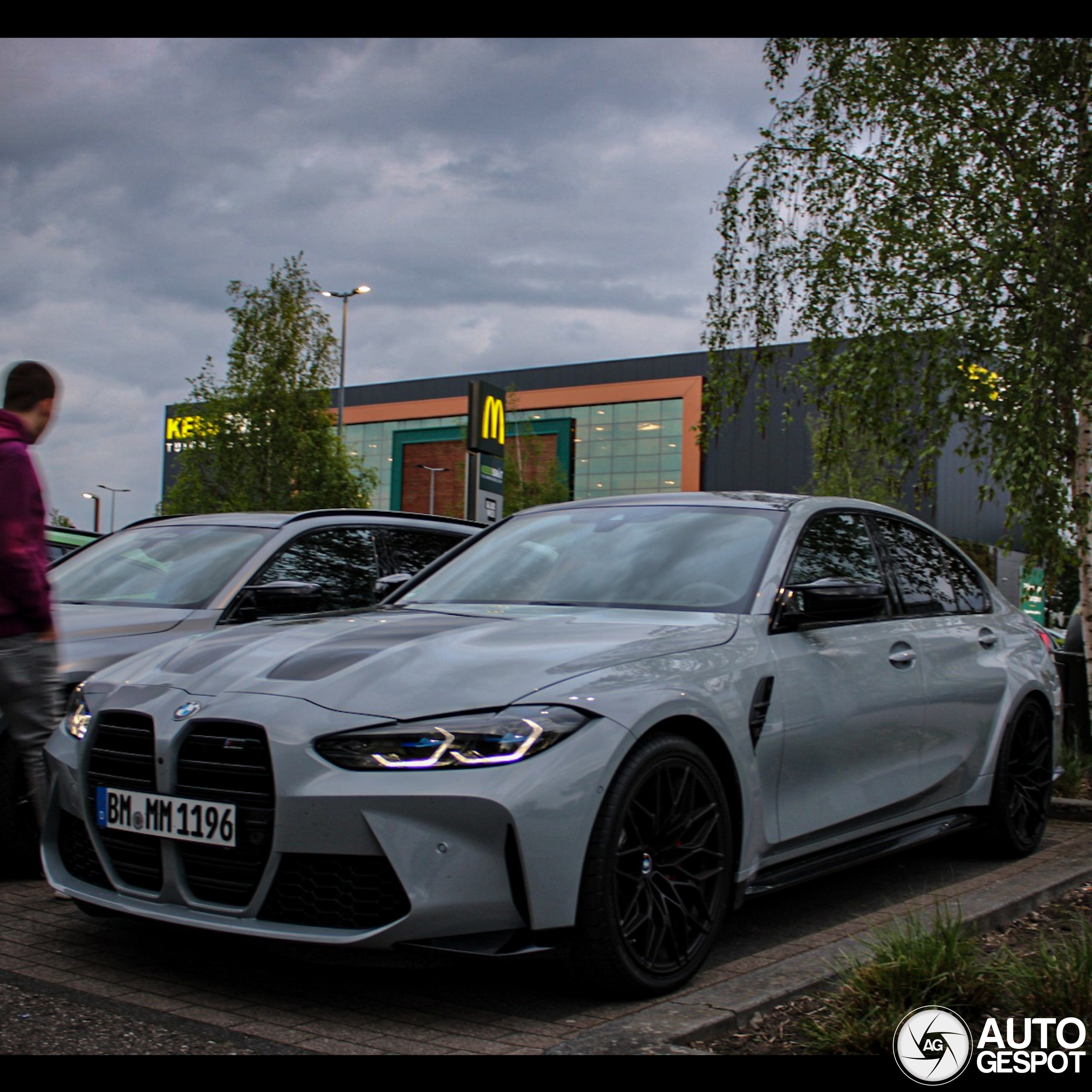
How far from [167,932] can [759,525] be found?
2.58m

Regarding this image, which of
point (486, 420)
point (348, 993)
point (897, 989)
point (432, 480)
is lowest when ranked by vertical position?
point (348, 993)

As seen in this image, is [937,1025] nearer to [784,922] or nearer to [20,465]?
[784,922]

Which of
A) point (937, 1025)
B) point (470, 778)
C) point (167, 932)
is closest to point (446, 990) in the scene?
point (470, 778)

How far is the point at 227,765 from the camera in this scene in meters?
3.72

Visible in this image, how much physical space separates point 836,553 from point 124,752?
2843 millimetres

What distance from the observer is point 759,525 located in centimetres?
510

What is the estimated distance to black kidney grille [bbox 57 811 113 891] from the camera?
13.3ft

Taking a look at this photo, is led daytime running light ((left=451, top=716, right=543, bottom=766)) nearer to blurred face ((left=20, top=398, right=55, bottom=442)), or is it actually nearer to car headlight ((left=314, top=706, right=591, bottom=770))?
car headlight ((left=314, top=706, right=591, bottom=770))

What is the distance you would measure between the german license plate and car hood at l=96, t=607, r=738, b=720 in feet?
1.10

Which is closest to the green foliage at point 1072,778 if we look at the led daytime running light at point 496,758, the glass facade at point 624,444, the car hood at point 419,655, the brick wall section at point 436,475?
the car hood at point 419,655

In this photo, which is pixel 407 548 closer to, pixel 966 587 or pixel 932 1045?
pixel 966 587

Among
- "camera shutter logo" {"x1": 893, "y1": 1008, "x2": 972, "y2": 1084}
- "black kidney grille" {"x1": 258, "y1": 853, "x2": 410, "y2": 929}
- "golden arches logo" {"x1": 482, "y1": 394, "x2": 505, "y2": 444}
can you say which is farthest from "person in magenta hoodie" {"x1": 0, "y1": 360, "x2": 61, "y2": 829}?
"golden arches logo" {"x1": 482, "y1": 394, "x2": 505, "y2": 444}

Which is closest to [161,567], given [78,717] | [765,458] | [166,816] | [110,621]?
[110,621]

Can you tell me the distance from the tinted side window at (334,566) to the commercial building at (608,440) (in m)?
53.3
